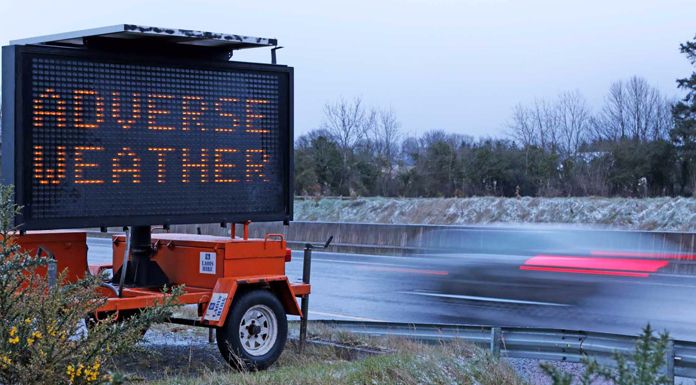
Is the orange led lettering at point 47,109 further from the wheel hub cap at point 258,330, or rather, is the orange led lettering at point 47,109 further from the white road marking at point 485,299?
the white road marking at point 485,299

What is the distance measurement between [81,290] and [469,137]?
151 feet

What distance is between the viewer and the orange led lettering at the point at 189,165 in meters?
9.08

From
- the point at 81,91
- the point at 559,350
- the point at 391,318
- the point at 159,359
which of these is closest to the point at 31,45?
the point at 81,91

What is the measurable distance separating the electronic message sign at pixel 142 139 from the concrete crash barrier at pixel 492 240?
1147 cm

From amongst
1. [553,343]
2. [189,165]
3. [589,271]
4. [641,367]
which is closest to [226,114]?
[189,165]

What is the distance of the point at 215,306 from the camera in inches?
354

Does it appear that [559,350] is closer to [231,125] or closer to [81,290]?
[231,125]

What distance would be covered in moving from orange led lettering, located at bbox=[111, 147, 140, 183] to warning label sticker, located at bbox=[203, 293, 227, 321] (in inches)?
49.2

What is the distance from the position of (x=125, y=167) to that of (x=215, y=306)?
1.46 m

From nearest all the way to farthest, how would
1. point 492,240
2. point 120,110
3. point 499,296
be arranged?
point 120,110, point 499,296, point 492,240

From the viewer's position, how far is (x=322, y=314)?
15859 mm

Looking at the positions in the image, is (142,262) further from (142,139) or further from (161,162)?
(142,139)

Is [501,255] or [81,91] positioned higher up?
[81,91]

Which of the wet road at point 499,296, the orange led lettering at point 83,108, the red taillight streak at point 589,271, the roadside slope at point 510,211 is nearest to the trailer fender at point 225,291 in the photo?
the orange led lettering at point 83,108
